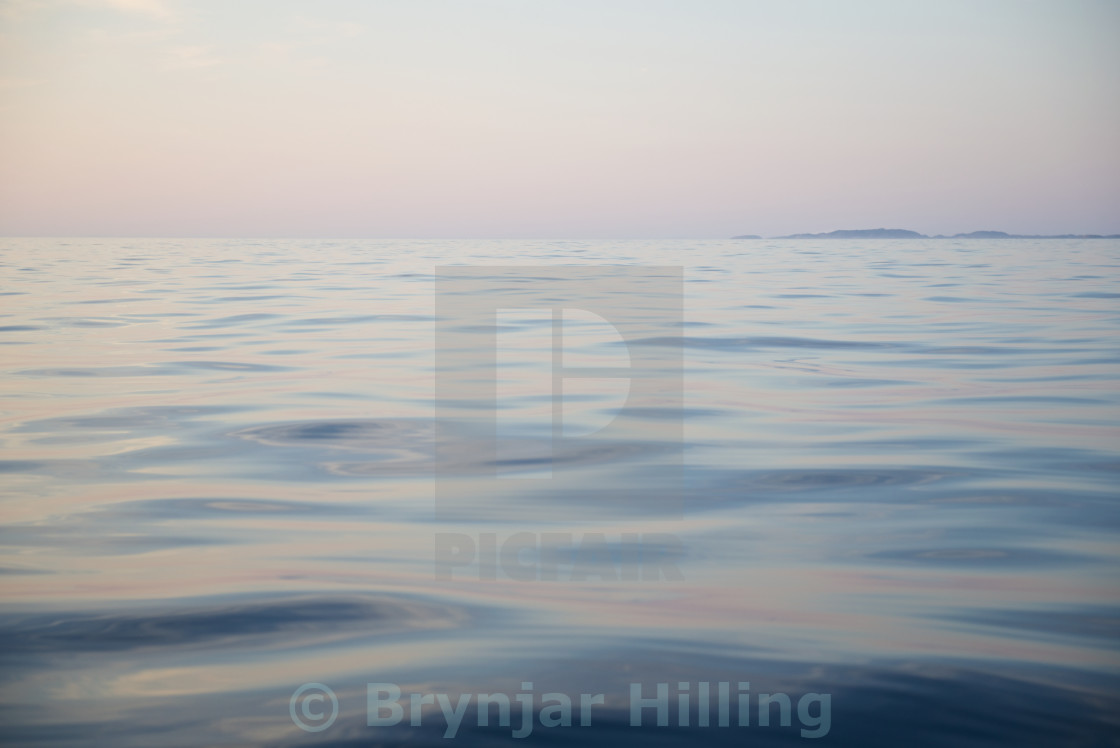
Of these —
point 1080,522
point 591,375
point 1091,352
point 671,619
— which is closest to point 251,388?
point 591,375

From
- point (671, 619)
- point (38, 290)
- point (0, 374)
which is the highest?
point (38, 290)

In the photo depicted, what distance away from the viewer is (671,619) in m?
2.72

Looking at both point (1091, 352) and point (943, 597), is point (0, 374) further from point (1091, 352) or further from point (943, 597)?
point (1091, 352)

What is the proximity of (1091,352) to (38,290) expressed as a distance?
1775 centimetres

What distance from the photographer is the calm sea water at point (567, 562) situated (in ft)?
7.09

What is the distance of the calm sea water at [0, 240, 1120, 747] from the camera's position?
216 cm

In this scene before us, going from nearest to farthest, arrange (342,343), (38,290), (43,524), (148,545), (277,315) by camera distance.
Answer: (148,545)
(43,524)
(342,343)
(277,315)
(38,290)

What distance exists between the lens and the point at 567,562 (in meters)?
3.27
